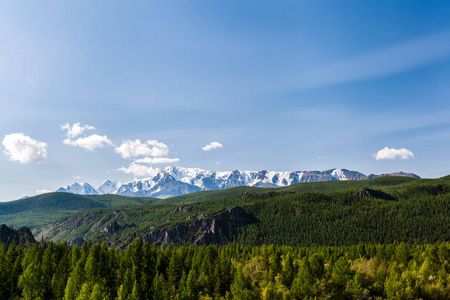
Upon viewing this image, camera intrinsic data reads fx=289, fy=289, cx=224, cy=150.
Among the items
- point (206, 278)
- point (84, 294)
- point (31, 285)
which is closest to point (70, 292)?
point (84, 294)

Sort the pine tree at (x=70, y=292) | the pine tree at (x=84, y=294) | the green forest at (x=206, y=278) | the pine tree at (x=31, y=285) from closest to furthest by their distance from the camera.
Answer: the pine tree at (x=84, y=294) < the green forest at (x=206, y=278) < the pine tree at (x=70, y=292) < the pine tree at (x=31, y=285)

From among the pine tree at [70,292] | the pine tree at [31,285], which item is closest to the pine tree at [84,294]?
the pine tree at [70,292]

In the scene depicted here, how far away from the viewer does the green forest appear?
85.9 meters

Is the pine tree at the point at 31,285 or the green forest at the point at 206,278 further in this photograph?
the pine tree at the point at 31,285

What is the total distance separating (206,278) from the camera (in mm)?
107688

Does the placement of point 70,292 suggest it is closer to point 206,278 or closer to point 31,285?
point 31,285

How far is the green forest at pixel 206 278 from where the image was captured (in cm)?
8594

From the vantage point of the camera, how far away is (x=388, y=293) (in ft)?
268

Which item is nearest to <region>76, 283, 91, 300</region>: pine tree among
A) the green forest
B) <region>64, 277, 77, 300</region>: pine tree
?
the green forest

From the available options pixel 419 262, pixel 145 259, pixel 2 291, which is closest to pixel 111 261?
pixel 145 259

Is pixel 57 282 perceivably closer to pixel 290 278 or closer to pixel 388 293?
pixel 290 278

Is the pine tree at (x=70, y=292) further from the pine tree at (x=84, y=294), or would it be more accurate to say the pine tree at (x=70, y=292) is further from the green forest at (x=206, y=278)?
the pine tree at (x=84, y=294)

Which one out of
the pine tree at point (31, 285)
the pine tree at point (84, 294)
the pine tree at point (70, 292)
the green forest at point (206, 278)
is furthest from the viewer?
the pine tree at point (31, 285)

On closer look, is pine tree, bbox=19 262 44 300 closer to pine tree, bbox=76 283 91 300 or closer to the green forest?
the green forest
